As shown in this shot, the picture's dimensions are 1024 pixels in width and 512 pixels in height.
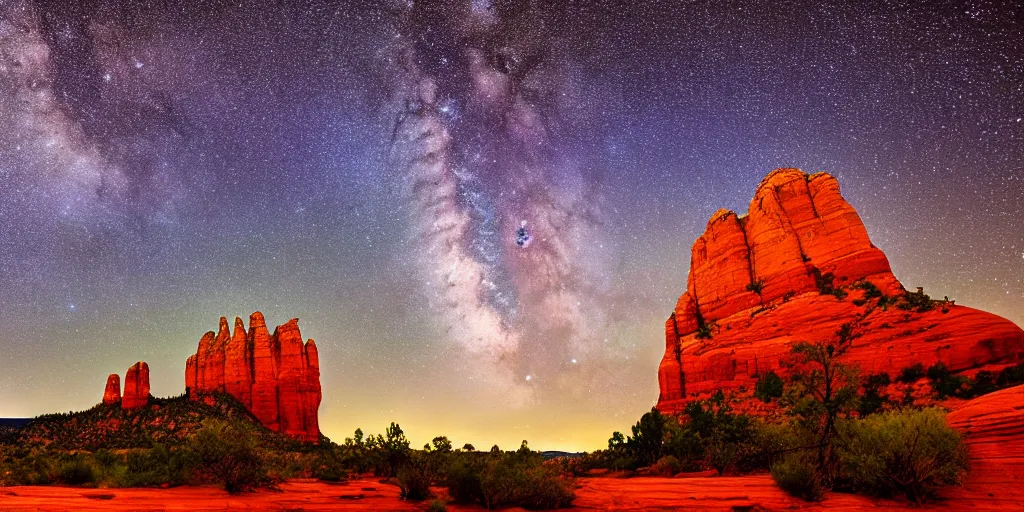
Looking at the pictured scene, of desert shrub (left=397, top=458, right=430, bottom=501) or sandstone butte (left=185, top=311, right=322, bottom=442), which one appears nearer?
desert shrub (left=397, top=458, right=430, bottom=501)

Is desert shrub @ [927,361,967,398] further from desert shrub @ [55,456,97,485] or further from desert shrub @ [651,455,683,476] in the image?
desert shrub @ [55,456,97,485]

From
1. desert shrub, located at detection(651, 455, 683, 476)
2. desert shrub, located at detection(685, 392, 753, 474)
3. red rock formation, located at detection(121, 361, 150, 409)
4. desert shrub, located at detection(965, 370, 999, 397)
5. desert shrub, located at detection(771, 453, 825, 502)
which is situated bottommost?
desert shrub, located at detection(651, 455, 683, 476)

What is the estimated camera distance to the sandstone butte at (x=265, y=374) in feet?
232

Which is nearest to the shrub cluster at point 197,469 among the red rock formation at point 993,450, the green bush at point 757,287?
the red rock formation at point 993,450

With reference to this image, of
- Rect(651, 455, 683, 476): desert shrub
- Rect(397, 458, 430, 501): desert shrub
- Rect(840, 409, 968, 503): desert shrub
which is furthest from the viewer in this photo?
Rect(651, 455, 683, 476): desert shrub

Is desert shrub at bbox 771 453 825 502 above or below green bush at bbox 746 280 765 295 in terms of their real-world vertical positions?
below

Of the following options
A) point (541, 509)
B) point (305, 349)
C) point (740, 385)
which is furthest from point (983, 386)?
point (305, 349)

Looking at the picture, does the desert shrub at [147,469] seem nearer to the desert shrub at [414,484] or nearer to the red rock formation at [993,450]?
the desert shrub at [414,484]

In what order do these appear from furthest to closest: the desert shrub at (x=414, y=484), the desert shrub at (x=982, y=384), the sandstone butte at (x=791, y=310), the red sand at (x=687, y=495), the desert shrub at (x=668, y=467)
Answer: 1. the sandstone butte at (x=791, y=310)
2. the desert shrub at (x=982, y=384)
3. the desert shrub at (x=668, y=467)
4. the desert shrub at (x=414, y=484)
5. the red sand at (x=687, y=495)

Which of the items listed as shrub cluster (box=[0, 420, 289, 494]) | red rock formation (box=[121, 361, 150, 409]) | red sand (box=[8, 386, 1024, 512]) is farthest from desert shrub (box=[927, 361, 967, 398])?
red rock formation (box=[121, 361, 150, 409])

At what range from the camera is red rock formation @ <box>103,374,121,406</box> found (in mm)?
66000

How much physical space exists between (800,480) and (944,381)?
3122 cm

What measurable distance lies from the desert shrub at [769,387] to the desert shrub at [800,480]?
31873mm

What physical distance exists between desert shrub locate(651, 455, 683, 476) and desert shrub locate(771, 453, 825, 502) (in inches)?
561
